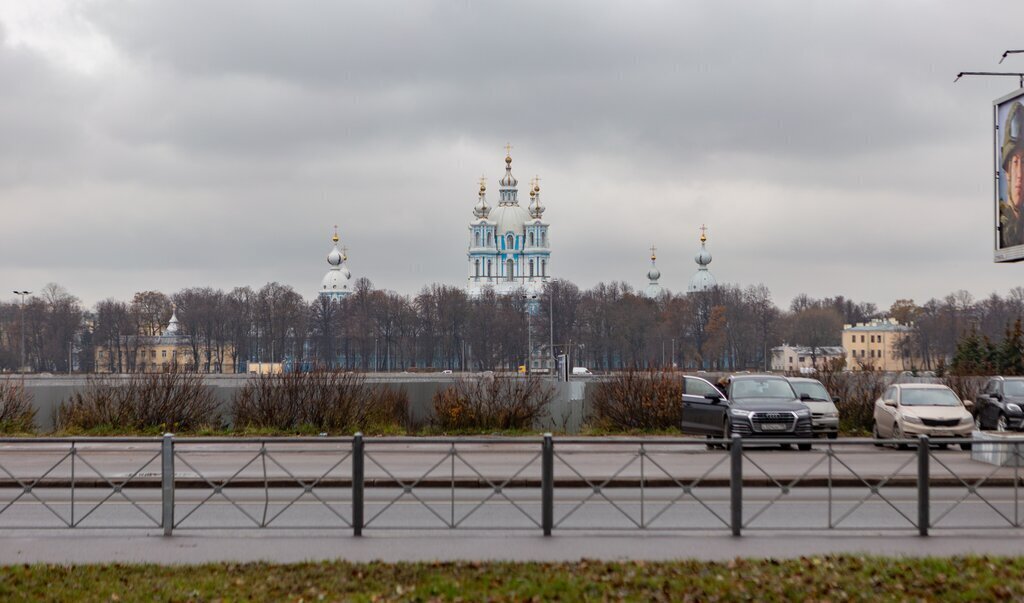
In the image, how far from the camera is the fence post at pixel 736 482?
12.4 meters

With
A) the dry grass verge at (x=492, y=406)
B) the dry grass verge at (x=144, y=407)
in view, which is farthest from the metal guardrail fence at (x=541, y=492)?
the dry grass verge at (x=492, y=406)

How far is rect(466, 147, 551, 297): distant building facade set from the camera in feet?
637

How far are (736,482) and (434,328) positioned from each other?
423 feet

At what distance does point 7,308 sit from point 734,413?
441ft

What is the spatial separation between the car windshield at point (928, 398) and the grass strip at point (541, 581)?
646 inches

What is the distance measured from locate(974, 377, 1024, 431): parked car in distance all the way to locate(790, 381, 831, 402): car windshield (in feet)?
11.4

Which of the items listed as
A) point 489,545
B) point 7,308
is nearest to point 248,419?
point 489,545

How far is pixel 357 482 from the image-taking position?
12500 mm

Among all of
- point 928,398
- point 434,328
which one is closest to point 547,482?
point 928,398

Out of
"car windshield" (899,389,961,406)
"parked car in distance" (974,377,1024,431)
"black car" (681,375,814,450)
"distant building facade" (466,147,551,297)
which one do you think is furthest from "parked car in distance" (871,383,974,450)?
"distant building facade" (466,147,551,297)

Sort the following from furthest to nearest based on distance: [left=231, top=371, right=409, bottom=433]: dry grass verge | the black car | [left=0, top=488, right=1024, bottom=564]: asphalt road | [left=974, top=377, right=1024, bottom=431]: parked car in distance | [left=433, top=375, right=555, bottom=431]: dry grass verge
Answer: [left=433, top=375, right=555, bottom=431]: dry grass verge
[left=231, top=371, right=409, bottom=433]: dry grass verge
[left=974, top=377, right=1024, bottom=431]: parked car in distance
the black car
[left=0, top=488, right=1024, bottom=564]: asphalt road

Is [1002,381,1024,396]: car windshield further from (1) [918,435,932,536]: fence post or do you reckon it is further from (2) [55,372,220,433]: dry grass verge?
(2) [55,372,220,433]: dry grass verge

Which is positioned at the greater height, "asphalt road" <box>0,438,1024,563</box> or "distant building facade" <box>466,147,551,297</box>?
"distant building facade" <box>466,147,551,297</box>

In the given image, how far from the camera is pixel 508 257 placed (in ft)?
644
